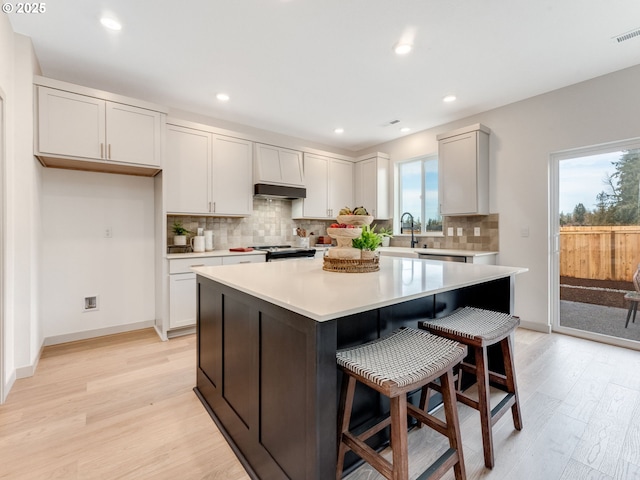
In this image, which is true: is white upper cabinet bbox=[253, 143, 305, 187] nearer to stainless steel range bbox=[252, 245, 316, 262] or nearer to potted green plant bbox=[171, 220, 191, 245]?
stainless steel range bbox=[252, 245, 316, 262]

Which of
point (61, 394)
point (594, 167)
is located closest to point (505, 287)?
point (594, 167)

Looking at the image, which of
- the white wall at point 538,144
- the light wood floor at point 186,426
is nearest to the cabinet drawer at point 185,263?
the light wood floor at point 186,426

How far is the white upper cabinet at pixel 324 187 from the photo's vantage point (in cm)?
474

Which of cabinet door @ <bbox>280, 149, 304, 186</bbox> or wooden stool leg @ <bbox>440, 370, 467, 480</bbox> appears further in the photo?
cabinet door @ <bbox>280, 149, 304, 186</bbox>

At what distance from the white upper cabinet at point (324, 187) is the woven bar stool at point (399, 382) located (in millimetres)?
3538

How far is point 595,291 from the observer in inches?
126

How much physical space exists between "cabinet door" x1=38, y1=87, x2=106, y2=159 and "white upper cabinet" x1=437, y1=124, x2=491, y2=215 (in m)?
3.95

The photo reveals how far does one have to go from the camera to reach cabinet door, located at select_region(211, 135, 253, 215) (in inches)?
148

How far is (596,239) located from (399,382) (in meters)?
3.44

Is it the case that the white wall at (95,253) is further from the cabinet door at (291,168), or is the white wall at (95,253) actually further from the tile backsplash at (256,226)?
the cabinet door at (291,168)

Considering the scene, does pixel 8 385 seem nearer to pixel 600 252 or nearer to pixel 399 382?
pixel 399 382

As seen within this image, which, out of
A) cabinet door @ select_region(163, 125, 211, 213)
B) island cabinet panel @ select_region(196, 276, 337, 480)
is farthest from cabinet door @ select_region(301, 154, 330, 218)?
island cabinet panel @ select_region(196, 276, 337, 480)

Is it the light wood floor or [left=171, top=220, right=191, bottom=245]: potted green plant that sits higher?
[left=171, top=220, right=191, bottom=245]: potted green plant

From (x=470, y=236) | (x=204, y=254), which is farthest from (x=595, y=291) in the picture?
(x=204, y=254)
